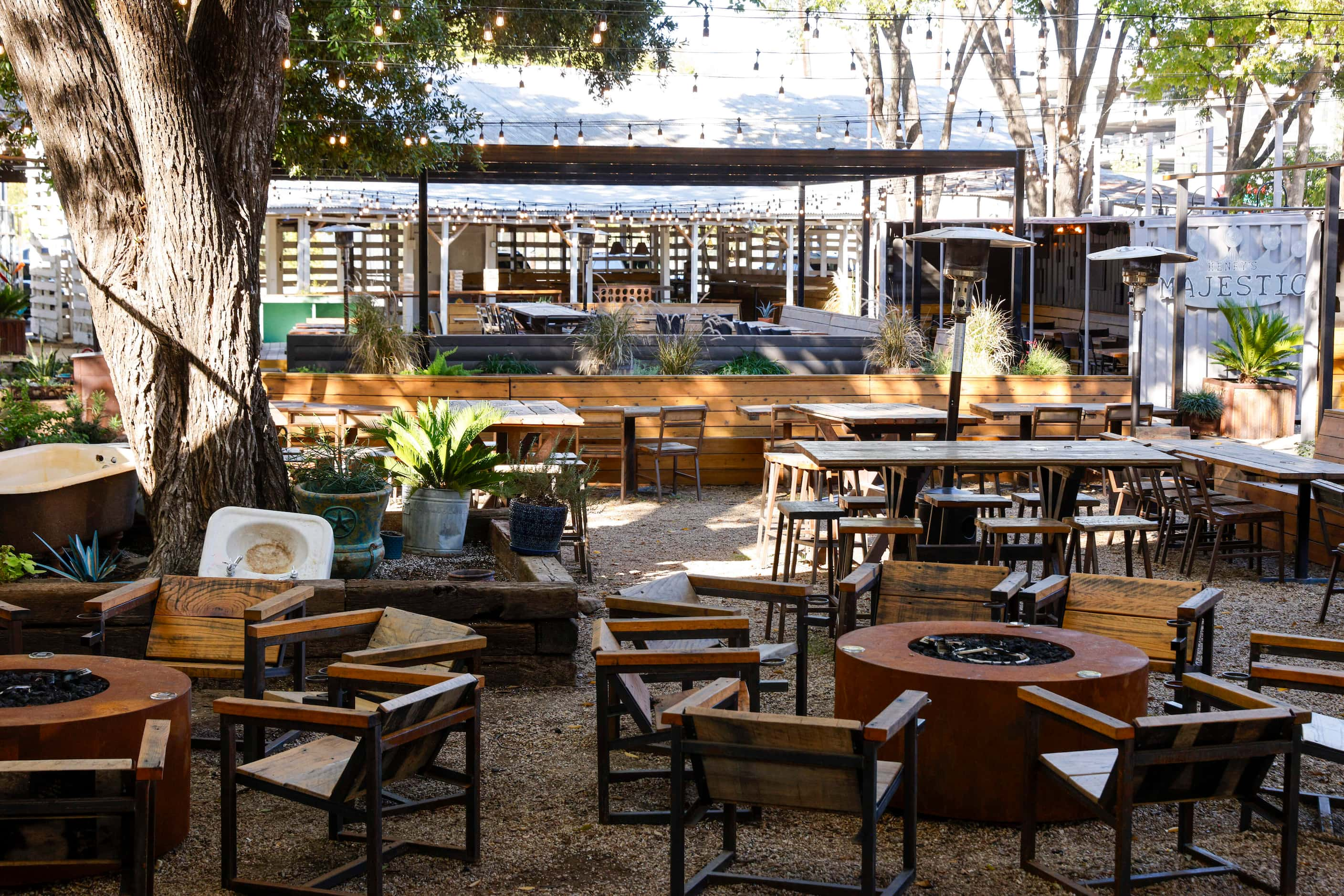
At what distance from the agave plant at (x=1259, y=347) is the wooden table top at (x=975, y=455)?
618 centimetres

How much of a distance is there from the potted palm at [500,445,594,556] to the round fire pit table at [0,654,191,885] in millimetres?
2843

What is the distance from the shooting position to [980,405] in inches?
439

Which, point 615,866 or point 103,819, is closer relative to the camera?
point 103,819

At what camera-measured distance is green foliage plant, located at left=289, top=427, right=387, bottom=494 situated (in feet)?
20.2

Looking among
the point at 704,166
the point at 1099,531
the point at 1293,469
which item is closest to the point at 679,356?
the point at 704,166

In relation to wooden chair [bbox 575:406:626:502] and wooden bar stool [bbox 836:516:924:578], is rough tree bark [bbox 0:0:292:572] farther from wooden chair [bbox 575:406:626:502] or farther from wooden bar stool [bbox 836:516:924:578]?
wooden chair [bbox 575:406:626:502]

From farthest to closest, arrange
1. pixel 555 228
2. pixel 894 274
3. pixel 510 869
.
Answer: pixel 555 228
pixel 894 274
pixel 510 869

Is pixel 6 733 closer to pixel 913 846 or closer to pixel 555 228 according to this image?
pixel 913 846

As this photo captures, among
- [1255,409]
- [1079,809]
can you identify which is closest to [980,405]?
[1255,409]

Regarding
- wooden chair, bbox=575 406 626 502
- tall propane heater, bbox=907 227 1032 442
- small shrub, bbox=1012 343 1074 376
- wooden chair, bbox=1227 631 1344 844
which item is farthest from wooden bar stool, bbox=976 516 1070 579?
small shrub, bbox=1012 343 1074 376

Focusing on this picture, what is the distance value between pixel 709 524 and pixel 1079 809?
5.86 m

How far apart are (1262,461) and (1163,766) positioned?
536cm

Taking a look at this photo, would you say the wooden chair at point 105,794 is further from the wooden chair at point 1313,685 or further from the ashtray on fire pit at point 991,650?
the wooden chair at point 1313,685

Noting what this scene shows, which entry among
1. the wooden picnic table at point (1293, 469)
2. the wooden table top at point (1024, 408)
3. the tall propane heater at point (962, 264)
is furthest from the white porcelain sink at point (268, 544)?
the wooden table top at point (1024, 408)
